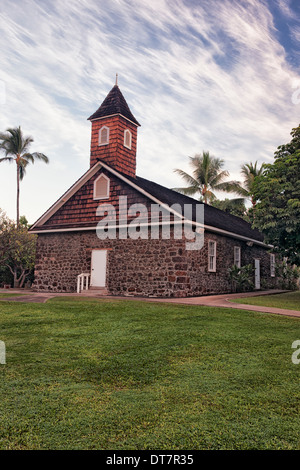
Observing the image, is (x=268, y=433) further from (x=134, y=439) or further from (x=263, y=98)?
(x=263, y=98)

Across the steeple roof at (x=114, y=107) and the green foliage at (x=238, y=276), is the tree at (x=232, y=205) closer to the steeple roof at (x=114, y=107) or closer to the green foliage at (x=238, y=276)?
the green foliage at (x=238, y=276)

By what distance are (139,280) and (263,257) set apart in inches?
461

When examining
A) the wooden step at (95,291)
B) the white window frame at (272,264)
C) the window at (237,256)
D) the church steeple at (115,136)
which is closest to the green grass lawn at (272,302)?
the window at (237,256)

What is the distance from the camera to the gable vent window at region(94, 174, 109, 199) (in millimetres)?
18411

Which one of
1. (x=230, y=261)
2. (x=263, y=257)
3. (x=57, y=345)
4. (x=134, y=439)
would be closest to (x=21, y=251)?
(x=230, y=261)

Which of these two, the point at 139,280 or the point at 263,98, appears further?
the point at 139,280

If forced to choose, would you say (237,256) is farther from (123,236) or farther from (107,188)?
(107,188)

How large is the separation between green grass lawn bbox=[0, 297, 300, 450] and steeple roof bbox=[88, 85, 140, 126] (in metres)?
15.0

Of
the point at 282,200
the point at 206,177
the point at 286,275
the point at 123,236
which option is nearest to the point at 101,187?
the point at 123,236

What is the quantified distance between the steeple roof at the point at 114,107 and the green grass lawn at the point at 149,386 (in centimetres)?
1499

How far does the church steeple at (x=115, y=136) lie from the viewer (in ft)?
66.0

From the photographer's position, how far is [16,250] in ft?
80.7

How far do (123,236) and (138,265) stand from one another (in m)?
1.59

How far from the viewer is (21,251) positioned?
24.9 meters
